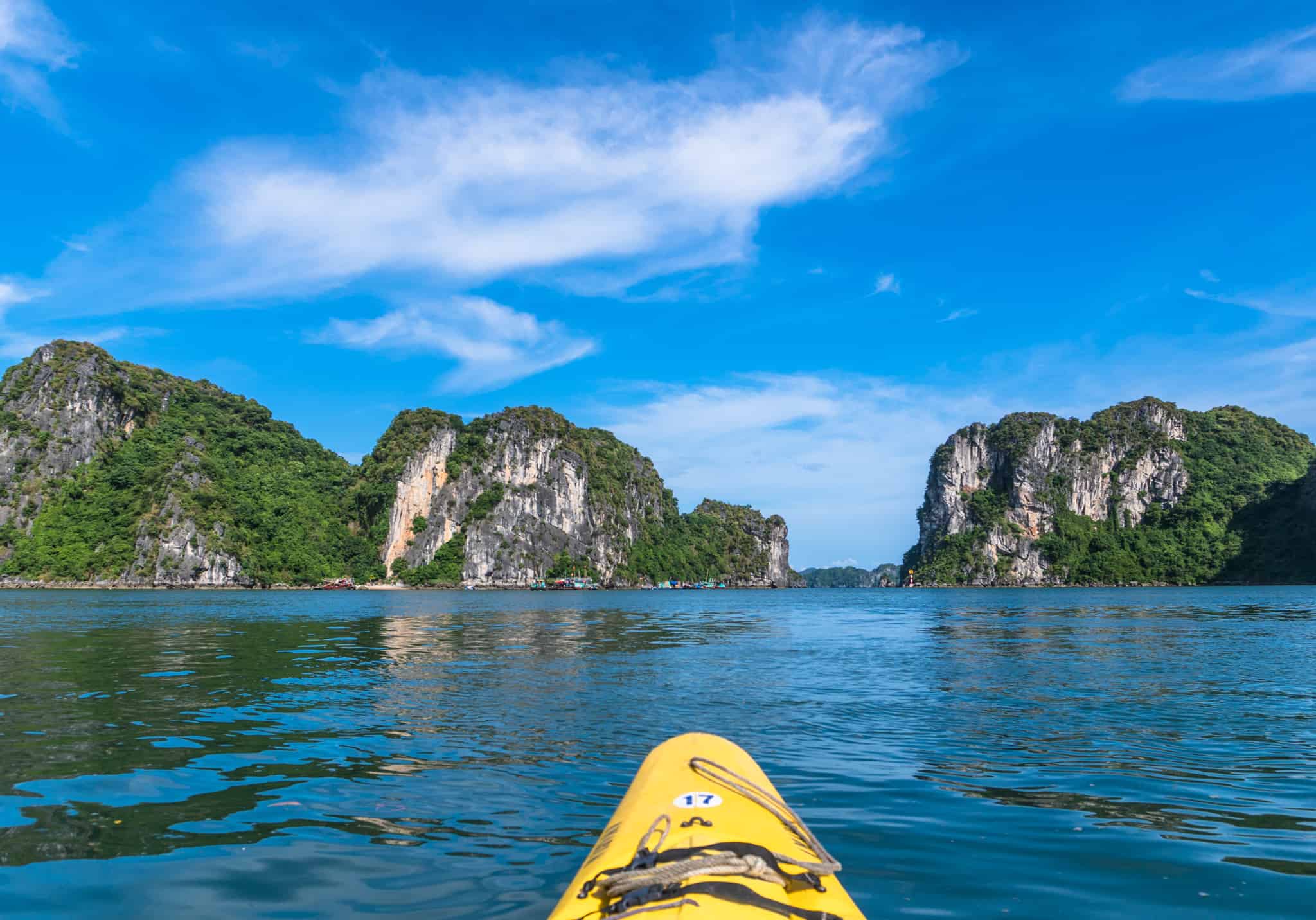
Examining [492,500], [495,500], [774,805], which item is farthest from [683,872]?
[492,500]

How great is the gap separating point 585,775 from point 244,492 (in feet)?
567

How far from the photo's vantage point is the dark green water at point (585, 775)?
592cm

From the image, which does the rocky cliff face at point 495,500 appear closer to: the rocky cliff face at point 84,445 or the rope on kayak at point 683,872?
the rocky cliff face at point 84,445

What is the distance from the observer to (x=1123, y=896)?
575cm

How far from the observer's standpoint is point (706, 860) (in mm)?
4172

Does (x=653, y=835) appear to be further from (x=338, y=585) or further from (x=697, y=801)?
(x=338, y=585)

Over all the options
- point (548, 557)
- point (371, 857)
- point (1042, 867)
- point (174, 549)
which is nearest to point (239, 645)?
point (371, 857)

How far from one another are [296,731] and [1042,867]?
33.4 feet

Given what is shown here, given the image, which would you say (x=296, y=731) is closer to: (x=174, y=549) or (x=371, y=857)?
(x=371, y=857)

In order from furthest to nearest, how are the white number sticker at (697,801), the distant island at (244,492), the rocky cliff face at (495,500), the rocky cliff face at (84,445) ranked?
the rocky cliff face at (495,500)
the distant island at (244,492)
the rocky cliff face at (84,445)
the white number sticker at (697,801)

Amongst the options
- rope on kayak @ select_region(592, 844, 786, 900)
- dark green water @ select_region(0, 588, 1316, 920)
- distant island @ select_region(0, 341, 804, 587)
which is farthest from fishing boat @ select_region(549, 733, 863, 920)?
distant island @ select_region(0, 341, 804, 587)

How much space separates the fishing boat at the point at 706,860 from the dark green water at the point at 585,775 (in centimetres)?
117

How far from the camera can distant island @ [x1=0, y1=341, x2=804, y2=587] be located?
132m

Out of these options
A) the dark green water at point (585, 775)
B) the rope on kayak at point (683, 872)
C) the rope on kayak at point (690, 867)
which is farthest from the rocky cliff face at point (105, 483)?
the rope on kayak at point (683, 872)
